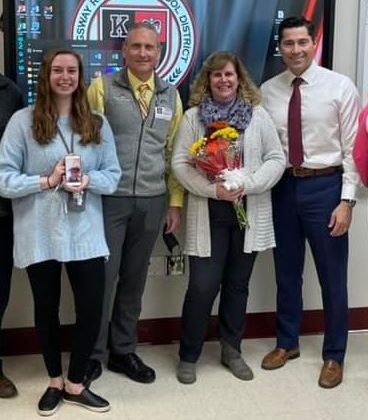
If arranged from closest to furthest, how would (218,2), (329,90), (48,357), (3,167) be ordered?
(3,167), (48,357), (329,90), (218,2)

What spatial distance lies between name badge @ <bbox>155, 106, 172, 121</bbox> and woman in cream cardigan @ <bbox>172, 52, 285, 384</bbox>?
0.07m

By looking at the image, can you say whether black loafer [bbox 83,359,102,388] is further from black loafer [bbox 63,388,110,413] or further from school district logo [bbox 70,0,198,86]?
school district logo [bbox 70,0,198,86]

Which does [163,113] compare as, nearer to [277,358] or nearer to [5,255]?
[5,255]

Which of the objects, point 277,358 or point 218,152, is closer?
point 218,152

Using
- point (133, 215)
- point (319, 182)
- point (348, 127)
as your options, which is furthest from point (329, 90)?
point (133, 215)

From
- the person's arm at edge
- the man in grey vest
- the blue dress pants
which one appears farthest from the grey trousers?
the person's arm at edge

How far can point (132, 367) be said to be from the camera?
326 cm

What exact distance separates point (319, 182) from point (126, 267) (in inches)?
36.5

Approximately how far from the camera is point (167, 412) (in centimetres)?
294

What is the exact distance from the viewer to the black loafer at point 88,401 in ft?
9.64

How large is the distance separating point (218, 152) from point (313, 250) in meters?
0.69

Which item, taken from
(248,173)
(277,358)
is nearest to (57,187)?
(248,173)

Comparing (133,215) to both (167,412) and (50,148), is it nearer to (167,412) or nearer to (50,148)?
(50,148)

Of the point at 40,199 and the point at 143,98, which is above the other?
the point at 143,98
